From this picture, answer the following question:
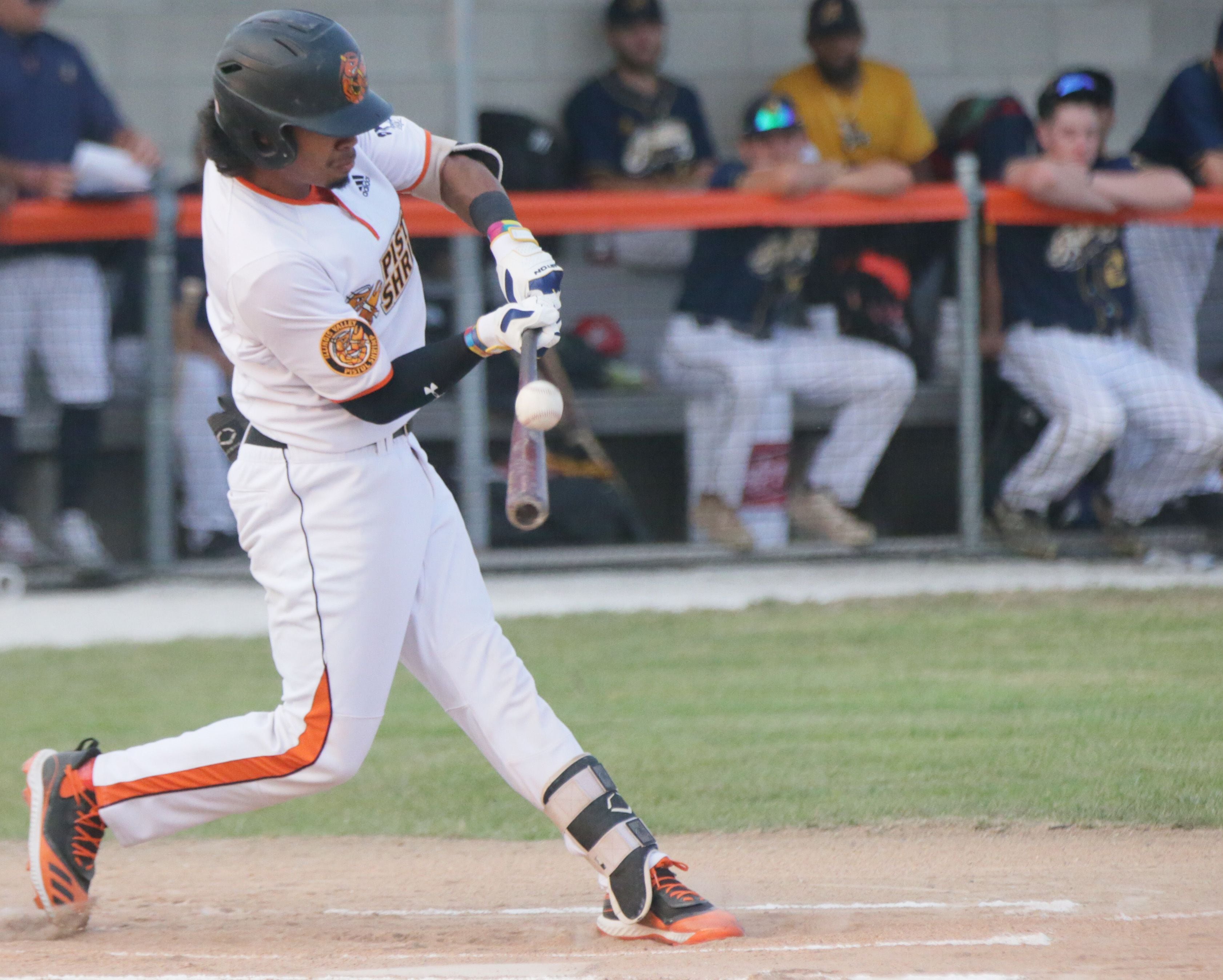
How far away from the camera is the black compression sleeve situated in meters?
A: 3.33

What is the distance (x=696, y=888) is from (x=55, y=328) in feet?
14.3

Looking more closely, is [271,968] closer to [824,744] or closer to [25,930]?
[25,930]

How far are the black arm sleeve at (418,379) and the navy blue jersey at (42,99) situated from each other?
4.52 metres

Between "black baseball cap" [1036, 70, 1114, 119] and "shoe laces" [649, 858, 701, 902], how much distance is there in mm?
4733

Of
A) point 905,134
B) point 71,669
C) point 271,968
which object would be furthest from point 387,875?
point 905,134

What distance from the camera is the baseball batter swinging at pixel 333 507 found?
298 cm

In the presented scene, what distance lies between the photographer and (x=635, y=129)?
792cm

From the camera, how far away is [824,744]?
15.6 feet

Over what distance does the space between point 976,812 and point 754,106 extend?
390 centimetres

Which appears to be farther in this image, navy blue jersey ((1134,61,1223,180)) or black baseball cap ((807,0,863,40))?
black baseball cap ((807,0,863,40))

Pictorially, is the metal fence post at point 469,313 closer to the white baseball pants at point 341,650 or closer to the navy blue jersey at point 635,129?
the navy blue jersey at point 635,129

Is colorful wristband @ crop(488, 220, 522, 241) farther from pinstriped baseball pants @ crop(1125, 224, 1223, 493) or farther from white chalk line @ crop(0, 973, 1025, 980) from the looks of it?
pinstriped baseball pants @ crop(1125, 224, 1223, 493)

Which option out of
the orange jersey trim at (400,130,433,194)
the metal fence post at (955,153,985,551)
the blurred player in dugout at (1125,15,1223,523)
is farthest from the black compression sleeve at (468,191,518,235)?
the blurred player in dugout at (1125,15,1223,523)

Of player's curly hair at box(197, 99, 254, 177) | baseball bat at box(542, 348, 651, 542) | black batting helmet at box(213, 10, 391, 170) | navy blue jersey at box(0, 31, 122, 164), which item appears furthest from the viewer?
baseball bat at box(542, 348, 651, 542)
